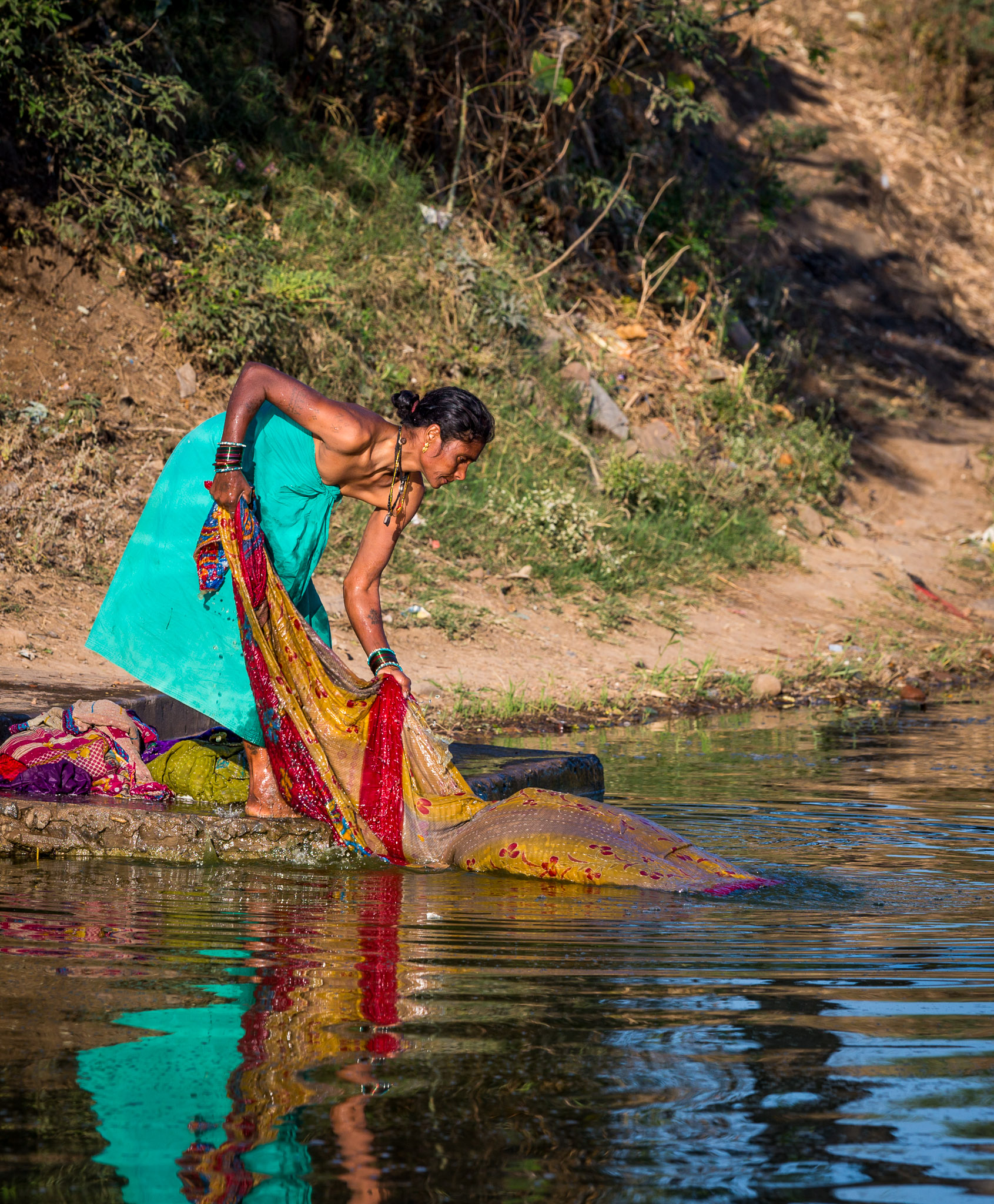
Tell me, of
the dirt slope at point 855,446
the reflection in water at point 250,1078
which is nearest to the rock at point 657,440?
the dirt slope at point 855,446

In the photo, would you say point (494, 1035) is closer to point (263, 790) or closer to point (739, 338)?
point (263, 790)

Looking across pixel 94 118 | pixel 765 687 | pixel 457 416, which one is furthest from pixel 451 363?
pixel 457 416

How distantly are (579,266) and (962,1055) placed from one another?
11.0m

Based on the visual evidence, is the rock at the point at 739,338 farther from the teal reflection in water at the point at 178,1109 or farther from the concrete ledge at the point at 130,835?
the teal reflection in water at the point at 178,1109

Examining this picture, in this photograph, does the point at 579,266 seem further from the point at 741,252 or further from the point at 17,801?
the point at 17,801

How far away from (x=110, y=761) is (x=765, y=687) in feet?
15.2

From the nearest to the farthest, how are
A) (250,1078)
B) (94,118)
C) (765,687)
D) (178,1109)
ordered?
(178,1109), (250,1078), (765,687), (94,118)

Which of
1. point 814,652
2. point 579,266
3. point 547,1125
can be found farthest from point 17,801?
point 579,266

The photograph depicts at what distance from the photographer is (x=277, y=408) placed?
4.60 metres

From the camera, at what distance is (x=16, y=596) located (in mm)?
7406

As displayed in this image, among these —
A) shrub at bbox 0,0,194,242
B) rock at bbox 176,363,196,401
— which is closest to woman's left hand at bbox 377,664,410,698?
rock at bbox 176,363,196,401

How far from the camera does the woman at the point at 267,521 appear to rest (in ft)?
15.0

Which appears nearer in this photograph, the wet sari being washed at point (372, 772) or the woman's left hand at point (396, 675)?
the wet sari being washed at point (372, 772)

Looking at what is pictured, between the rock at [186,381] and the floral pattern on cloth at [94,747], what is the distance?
519 centimetres
